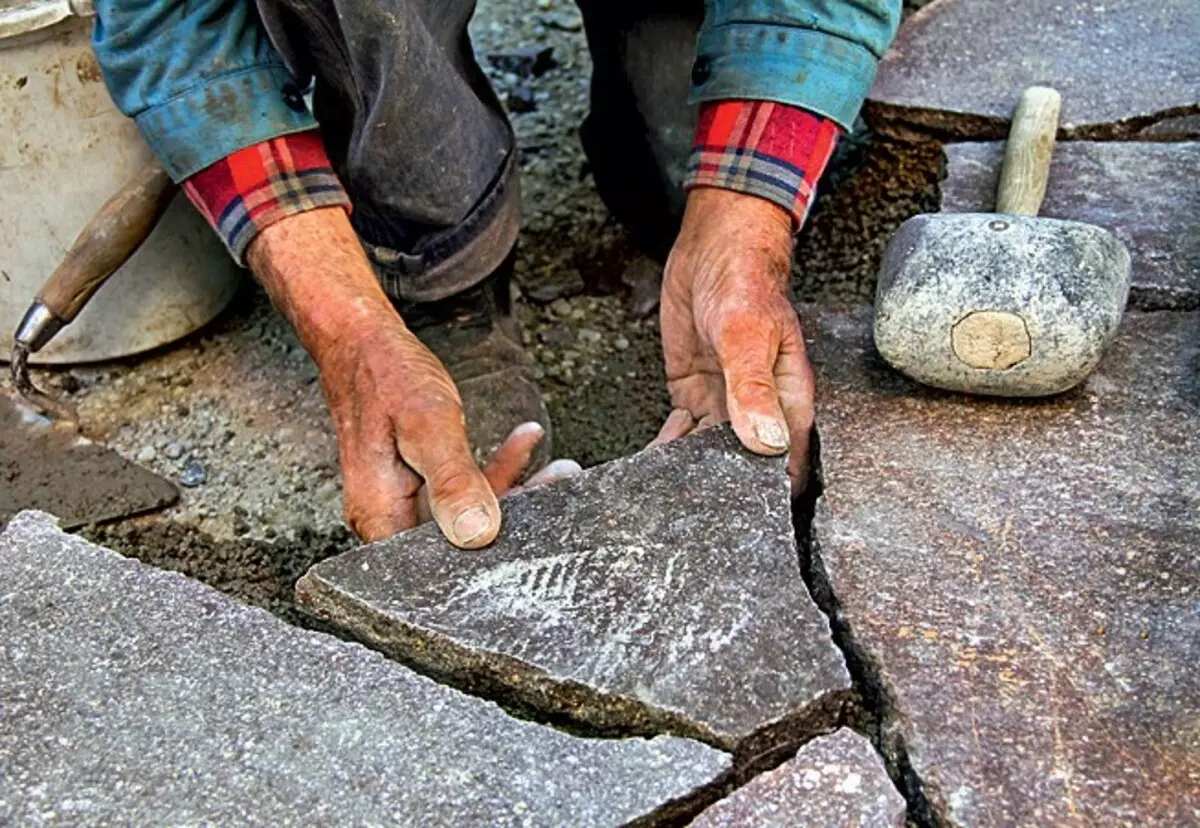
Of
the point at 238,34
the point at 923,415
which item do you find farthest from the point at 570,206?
the point at 923,415

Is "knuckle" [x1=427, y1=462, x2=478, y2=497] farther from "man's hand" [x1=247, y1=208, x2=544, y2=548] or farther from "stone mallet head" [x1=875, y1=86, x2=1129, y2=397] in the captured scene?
"stone mallet head" [x1=875, y1=86, x2=1129, y2=397]

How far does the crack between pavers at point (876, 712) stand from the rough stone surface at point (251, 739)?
0.21 meters

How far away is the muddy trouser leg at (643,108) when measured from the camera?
281cm

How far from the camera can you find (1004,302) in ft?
6.36

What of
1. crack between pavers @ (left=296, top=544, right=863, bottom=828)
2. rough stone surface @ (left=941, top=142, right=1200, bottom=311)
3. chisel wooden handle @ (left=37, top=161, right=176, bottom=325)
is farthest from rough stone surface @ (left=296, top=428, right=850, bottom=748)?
chisel wooden handle @ (left=37, top=161, right=176, bottom=325)

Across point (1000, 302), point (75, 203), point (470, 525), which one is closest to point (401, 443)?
point (470, 525)

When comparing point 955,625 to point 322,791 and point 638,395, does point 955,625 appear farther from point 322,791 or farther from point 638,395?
point 638,395

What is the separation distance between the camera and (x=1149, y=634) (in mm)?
1700

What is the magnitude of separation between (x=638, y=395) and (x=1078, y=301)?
3.60 ft

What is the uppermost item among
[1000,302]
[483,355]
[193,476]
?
[1000,302]

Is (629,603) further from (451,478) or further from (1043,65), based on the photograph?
(1043,65)

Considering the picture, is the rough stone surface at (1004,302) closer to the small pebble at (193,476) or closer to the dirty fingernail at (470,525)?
the dirty fingernail at (470,525)

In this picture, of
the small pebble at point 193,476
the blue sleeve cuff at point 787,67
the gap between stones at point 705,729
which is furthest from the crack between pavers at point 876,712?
the small pebble at point 193,476

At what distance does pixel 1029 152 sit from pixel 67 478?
1.98m
